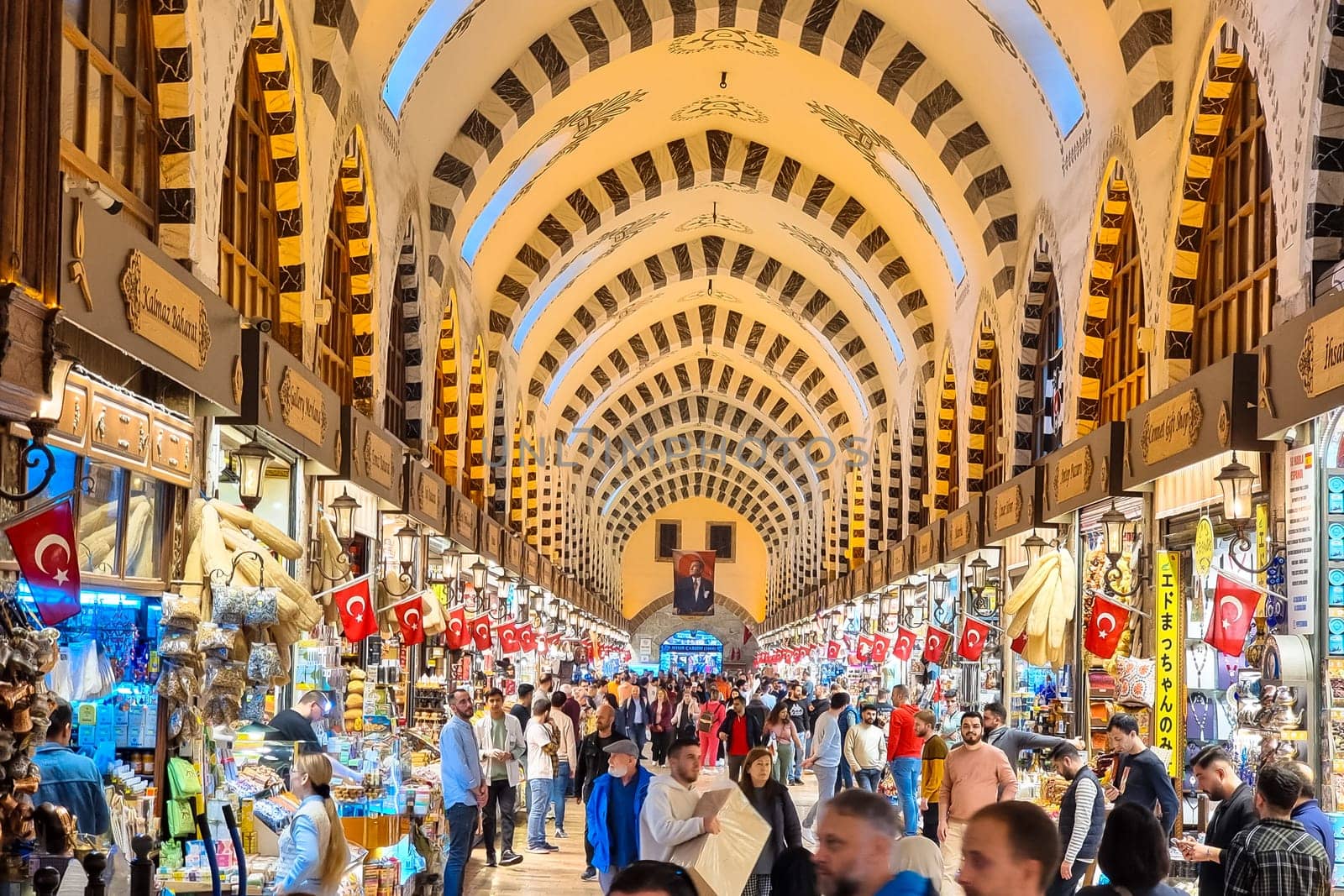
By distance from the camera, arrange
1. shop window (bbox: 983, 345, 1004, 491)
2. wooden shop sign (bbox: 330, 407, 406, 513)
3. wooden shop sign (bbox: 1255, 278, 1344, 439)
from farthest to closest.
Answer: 1. shop window (bbox: 983, 345, 1004, 491)
2. wooden shop sign (bbox: 330, 407, 406, 513)
3. wooden shop sign (bbox: 1255, 278, 1344, 439)

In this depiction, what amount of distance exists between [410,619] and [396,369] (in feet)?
9.15

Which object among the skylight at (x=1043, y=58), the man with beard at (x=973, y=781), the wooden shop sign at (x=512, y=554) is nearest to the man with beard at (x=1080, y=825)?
the man with beard at (x=973, y=781)

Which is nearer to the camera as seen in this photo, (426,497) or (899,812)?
(899,812)

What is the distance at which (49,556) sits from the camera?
478cm

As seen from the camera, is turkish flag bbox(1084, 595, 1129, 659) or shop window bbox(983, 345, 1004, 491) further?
shop window bbox(983, 345, 1004, 491)

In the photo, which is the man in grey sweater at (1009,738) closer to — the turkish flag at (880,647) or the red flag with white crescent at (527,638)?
the turkish flag at (880,647)

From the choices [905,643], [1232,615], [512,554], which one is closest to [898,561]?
[905,643]

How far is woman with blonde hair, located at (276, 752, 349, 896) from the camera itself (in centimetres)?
→ 495

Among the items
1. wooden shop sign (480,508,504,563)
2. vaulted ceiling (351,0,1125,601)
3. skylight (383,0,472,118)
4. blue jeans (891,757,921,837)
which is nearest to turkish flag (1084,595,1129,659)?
blue jeans (891,757,921,837)

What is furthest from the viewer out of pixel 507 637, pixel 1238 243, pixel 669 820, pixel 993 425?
pixel 507 637

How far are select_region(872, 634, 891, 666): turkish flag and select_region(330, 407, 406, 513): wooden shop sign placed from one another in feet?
29.1

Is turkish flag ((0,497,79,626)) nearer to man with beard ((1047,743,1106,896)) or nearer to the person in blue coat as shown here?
the person in blue coat

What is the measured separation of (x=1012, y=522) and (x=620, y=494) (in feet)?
101

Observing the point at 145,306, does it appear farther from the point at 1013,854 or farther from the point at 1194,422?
the point at 1194,422
